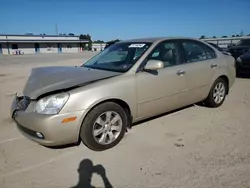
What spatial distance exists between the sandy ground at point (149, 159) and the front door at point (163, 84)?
44 cm

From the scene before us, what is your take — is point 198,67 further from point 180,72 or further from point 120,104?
point 120,104

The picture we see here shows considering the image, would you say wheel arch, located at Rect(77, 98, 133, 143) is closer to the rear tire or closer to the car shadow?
the car shadow

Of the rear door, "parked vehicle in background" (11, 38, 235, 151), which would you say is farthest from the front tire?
the rear door

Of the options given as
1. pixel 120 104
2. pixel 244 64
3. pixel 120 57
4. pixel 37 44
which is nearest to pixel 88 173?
pixel 120 104

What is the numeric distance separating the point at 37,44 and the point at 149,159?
60056mm

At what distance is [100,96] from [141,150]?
0.99 metres

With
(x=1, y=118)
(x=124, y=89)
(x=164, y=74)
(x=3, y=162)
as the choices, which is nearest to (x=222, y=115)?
(x=164, y=74)

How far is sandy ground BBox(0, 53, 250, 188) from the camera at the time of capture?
261 centimetres

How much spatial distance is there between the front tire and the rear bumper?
0.48ft

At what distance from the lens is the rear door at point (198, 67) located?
4.30m

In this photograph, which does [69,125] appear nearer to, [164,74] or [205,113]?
[164,74]

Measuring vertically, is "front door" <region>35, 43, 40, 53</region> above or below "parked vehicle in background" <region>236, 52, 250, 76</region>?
above

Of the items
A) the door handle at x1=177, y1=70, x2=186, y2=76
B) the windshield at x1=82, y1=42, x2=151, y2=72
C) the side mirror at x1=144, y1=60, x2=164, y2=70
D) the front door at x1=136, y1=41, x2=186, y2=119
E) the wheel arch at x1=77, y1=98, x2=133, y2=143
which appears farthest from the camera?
the door handle at x1=177, y1=70, x2=186, y2=76

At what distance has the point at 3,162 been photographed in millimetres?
3076
